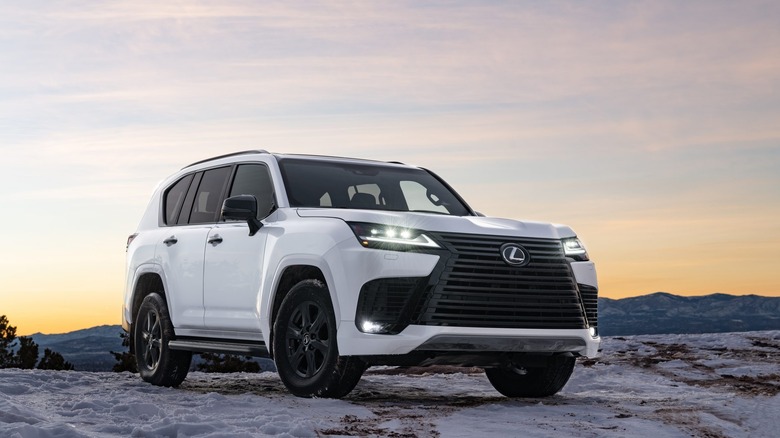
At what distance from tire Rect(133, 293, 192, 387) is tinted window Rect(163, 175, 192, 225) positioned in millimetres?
864

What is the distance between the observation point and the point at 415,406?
7898mm

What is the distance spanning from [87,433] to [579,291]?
403cm

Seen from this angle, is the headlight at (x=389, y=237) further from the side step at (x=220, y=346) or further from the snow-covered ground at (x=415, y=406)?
the side step at (x=220, y=346)

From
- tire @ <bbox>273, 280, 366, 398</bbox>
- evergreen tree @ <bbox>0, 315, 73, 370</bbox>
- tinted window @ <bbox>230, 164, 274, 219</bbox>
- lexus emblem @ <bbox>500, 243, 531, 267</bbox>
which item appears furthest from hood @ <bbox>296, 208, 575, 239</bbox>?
evergreen tree @ <bbox>0, 315, 73, 370</bbox>

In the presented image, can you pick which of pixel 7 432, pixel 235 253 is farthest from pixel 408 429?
pixel 235 253

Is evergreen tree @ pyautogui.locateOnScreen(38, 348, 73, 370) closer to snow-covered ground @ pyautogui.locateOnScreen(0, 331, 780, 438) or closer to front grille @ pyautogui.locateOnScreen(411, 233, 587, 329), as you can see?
snow-covered ground @ pyautogui.locateOnScreen(0, 331, 780, 438)

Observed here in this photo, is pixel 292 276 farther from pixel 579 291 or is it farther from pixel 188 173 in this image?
pixel 188 173

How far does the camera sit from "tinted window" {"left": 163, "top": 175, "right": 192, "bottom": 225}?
420 inches

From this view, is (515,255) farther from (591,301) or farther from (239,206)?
(239,206)

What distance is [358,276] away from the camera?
7484mm

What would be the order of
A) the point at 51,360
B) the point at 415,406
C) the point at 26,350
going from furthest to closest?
the point at 26,350 < the point at 51,360 < the point at 415,406

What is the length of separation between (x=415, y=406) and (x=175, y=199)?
4.15 metres

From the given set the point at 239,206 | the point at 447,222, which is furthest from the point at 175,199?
the point at 447,222

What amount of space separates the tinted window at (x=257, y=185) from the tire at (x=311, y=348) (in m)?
1.17
